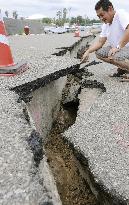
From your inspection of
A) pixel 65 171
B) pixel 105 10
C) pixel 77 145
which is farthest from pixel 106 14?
pixel 77 145

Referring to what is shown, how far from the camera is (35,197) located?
189cm

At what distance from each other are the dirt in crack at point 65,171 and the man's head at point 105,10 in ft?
4.57

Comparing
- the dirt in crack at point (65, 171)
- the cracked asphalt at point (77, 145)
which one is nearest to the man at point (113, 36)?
the cracked asphalt at point (77, 145)

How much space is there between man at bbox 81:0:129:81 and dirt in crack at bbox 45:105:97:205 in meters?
1.18

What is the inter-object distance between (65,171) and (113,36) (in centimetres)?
246

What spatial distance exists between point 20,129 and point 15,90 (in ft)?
4.28

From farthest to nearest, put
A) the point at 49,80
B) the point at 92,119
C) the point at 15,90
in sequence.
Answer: the point at 49,80 < the point at 15,90 < the point at 92,119

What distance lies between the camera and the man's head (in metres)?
5.12

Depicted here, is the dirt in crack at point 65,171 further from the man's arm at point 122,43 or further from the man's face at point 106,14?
the man's face at point 106,14

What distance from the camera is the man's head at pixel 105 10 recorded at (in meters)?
5.12

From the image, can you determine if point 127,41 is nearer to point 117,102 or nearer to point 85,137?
point 117,102

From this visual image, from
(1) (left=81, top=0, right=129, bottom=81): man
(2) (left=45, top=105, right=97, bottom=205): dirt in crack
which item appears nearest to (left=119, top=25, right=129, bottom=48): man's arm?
(1) (left=81, top=0, right=129, bottom=81): man

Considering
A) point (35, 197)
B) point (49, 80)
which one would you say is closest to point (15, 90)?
point (49, 80)

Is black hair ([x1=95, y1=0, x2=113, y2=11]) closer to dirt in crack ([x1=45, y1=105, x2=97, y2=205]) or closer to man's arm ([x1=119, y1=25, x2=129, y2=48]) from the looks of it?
man's arm ([x1=119, y1=25, x2=129, y2=48])
